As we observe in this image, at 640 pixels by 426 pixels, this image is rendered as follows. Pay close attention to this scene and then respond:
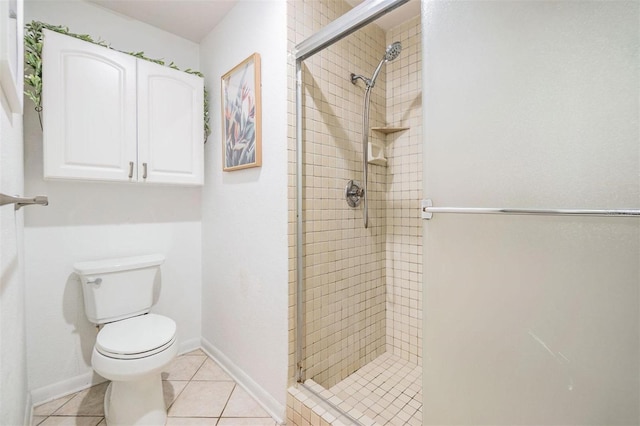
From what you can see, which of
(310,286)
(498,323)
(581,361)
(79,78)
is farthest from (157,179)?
(581,361)

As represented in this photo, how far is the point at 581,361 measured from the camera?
661mm

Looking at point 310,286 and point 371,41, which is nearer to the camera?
point 310,286

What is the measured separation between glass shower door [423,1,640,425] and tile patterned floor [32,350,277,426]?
1.06 m

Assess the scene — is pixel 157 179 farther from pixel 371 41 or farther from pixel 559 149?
pixel 559 149

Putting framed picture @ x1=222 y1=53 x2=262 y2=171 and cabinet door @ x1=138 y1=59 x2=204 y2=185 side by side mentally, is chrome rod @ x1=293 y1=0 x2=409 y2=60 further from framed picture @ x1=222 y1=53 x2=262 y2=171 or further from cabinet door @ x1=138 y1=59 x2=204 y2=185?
cabinet door @ x1=138 y1=59 x2=204 y2=185

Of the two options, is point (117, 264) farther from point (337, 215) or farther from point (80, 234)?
point (337, 215)

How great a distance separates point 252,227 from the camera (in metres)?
1.69

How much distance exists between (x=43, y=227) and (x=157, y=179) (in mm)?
646

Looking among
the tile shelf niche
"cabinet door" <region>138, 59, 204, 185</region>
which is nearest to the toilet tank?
"cabinet door" <region>138, 59, 204, 185</region>

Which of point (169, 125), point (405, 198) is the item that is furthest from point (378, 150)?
point (169, 125)

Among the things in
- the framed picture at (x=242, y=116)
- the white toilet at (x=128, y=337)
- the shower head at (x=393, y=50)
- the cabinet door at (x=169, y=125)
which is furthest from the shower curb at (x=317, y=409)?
the shower head at (x=393, y=50)

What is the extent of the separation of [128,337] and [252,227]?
814 millimetres

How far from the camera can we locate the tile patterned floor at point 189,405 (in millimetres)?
1466

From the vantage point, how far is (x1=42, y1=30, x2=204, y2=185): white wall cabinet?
58.5 inches
